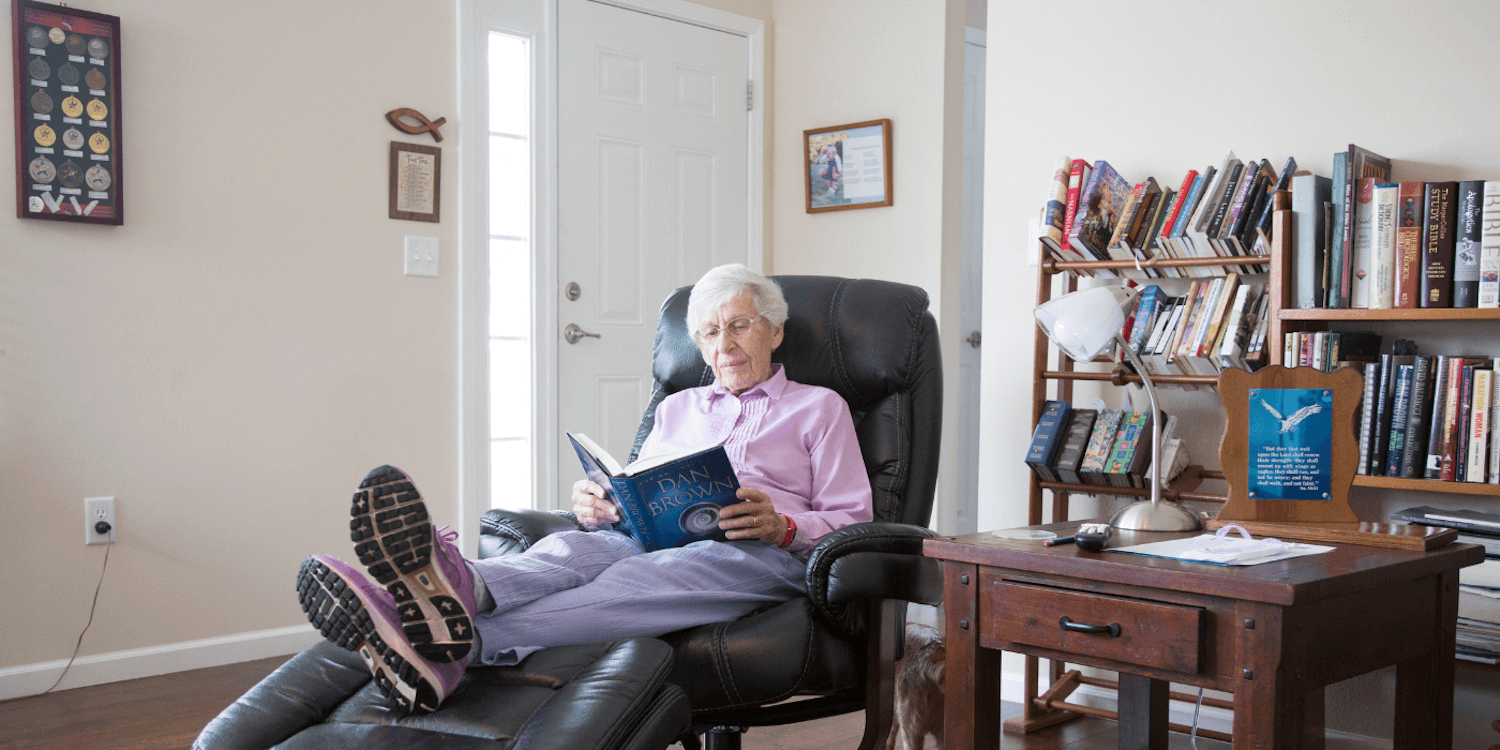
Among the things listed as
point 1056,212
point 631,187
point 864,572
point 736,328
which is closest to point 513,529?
point 736,328

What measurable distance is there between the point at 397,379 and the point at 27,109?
44.2 inches

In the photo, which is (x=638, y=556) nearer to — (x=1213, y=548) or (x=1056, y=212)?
(x=1213, y=548)

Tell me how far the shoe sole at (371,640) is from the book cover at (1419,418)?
1.73 meters

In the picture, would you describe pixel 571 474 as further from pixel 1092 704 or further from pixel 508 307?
pixel 1092 704

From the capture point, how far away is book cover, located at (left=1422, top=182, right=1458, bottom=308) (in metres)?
2.02

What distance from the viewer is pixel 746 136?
13.6ft

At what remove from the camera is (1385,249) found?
6.84ft

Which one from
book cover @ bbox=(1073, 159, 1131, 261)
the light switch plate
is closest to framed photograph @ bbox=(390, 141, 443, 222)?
the light switch plate

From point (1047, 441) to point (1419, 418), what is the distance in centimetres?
72

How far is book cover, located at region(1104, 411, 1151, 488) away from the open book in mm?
1013

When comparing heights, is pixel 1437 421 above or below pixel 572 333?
below

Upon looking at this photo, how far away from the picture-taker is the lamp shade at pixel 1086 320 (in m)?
1.78

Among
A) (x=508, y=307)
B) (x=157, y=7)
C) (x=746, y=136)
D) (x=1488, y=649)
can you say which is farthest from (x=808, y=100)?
(x=1488, y=649)

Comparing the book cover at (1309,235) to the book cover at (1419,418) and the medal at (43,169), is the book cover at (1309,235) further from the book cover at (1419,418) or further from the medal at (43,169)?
the medal at (43,169)
